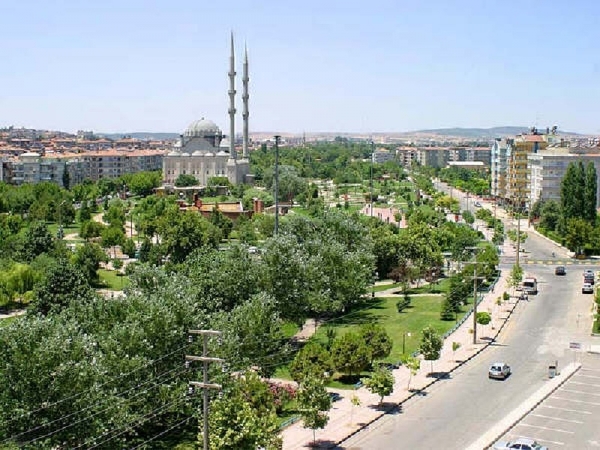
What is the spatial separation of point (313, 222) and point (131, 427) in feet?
80.3

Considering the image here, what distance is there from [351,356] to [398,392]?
183 centimetres

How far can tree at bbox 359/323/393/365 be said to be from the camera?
2634 centimetres

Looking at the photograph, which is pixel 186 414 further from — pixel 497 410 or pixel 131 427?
pixel 497 410

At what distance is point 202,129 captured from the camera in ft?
376

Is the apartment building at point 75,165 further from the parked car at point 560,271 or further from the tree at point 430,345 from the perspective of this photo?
the tree at point 430,345

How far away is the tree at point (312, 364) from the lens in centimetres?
2327

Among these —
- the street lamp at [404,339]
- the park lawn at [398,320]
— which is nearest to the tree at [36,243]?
the park lawn at [398,320]

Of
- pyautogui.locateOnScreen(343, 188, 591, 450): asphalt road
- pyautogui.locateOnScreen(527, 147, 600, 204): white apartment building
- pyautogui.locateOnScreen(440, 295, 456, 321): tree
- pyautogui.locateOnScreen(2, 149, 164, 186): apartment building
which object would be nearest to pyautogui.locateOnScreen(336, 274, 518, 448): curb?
pyautogui.locateOnScreen(343, 188, 591, 450): asphalt road

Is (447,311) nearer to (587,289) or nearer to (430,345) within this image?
(430,345)

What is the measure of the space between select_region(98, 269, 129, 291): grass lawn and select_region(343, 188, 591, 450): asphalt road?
20.7m

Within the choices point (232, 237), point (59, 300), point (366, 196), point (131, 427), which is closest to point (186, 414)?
point (131, 427)

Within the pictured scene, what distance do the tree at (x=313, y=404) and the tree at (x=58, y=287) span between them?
16.3m

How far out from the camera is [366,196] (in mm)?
94438

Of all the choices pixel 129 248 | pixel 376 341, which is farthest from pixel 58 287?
pixel 129 248
